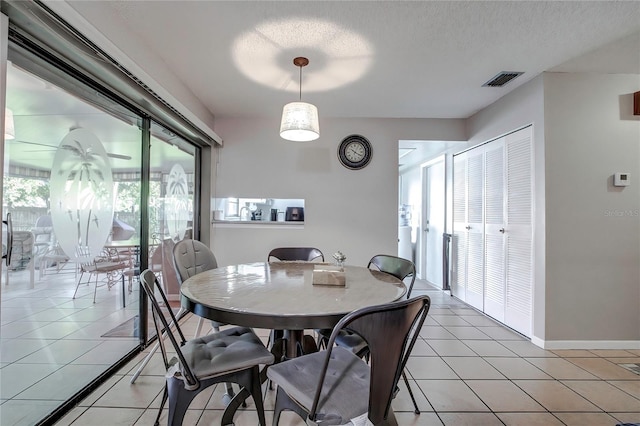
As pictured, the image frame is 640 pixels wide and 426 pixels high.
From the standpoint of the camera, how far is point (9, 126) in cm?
142

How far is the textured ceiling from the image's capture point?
1899 mm

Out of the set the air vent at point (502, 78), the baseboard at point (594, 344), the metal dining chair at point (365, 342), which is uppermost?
the air vent at point (502, 78)

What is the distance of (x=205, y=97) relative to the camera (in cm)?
334

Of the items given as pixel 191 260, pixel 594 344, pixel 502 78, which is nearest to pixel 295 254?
pixel 191 260

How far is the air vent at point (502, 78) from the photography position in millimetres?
2759

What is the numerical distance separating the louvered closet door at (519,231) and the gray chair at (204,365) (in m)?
2.65

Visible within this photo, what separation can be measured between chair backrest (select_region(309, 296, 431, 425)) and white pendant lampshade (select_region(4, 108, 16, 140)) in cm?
170

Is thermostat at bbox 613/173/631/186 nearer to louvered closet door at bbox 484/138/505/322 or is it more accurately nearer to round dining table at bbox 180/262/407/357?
louvered closet door at bbox 484/138/505/322

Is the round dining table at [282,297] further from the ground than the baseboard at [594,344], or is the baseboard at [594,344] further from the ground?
the round dining table at [282,297]

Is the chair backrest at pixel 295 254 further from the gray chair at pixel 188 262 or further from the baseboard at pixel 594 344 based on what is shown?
the baseboard at pixel 594 344

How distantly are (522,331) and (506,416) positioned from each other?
1.51 meters

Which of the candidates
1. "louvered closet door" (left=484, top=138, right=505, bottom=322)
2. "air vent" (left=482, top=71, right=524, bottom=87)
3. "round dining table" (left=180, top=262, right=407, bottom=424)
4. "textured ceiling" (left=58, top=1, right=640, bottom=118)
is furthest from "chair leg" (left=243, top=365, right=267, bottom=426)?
"air vent" (left=482, top=71, right=524, bottom=87)

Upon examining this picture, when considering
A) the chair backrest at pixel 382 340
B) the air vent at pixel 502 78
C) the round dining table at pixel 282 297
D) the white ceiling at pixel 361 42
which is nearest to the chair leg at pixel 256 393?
the round dining table at pixel 282 297

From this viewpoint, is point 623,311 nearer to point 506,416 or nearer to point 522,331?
point 522,331
